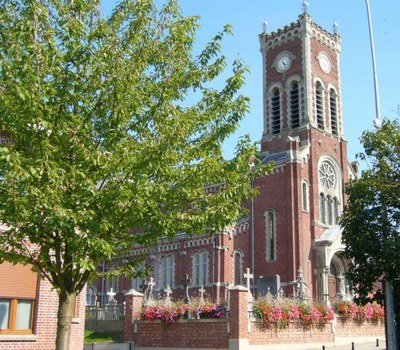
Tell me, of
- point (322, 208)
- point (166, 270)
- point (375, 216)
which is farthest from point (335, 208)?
point (375, 216)

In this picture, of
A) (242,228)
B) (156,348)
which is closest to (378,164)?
(156,348)

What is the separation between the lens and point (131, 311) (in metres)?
24.6

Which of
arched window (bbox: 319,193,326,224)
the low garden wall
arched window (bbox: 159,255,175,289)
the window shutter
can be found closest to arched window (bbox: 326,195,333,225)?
arched window (bbox: 319,193,326,224)

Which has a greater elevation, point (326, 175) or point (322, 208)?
point (326, 175)

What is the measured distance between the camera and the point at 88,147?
34.0 feet

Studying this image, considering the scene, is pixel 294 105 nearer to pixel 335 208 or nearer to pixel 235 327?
pixel 335 208

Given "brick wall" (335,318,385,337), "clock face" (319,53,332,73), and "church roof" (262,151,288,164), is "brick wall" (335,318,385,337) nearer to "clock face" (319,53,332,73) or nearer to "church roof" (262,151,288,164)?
"church roof" (262,151,288,164)

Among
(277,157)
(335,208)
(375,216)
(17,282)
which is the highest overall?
(277,157)

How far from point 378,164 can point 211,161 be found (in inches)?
271

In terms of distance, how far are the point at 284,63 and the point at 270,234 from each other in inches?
585

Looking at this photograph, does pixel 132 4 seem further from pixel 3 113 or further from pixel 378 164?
pixel 378 164

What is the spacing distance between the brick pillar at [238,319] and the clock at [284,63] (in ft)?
96.3

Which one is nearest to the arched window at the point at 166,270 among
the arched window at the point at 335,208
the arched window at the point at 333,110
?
the arched window at the point at 335,208

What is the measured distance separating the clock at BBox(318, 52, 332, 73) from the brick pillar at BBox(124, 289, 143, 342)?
29357 millimetres
